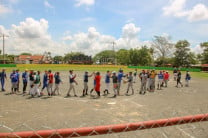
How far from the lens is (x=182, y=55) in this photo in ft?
277

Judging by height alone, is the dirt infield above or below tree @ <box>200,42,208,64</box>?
below

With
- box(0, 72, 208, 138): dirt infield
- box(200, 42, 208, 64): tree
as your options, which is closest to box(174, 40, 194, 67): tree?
box(200, 42, 208, 64): tree

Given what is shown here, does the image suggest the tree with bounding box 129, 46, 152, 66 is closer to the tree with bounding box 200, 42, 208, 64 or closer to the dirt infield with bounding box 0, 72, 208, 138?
the tree with bounding box 200, 42, 208, 64

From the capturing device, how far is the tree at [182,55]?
8369 centimetres

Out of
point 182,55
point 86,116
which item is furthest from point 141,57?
point 86,116

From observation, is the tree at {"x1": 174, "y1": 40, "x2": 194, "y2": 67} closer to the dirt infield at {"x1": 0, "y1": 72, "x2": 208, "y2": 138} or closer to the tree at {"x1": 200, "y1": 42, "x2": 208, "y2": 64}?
the tree at {"x1": 200, "y1": 42, "x2": 208, "y2": 64}

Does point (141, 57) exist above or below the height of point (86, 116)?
above

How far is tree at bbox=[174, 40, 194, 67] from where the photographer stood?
83688 mm

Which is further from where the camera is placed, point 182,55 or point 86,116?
point 182,55

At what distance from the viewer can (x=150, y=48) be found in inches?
3688

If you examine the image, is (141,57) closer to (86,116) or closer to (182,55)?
(182,55)

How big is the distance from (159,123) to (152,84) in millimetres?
15093

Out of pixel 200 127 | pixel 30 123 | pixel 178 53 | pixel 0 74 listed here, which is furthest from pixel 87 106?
pixel 178 53

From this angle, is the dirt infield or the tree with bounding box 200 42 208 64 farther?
the tree with bounding box 200 42 208 64
